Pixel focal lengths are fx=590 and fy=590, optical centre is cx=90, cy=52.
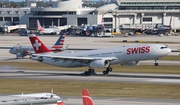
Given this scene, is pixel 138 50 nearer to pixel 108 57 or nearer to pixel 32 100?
pixel 108 57

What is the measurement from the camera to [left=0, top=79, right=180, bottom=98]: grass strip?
6334 centimetres

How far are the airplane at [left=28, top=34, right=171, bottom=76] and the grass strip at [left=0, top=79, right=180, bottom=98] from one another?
954 cm

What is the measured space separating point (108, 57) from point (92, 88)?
17.0 metres

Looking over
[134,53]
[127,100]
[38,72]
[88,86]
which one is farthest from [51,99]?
[38,72]

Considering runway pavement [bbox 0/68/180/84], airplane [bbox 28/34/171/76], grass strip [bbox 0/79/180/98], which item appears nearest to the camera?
grass strip [bbox 0/79/180/98]

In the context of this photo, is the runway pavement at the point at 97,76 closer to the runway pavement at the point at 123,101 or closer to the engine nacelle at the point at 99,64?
the engine nacelle at the point at 99,64

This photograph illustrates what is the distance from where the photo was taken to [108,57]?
278 ft

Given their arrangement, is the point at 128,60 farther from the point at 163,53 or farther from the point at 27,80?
the point at 27,80

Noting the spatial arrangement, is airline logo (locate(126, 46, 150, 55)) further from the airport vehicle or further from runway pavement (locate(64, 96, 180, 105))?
the airport vehicle

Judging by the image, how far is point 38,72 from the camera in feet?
293

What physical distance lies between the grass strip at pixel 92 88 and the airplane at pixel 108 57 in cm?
954

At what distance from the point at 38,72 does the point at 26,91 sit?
77.9 feet

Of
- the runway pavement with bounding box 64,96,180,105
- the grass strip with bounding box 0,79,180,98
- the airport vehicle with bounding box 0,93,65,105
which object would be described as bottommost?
the grass strip with bounding box 0,79,180,98

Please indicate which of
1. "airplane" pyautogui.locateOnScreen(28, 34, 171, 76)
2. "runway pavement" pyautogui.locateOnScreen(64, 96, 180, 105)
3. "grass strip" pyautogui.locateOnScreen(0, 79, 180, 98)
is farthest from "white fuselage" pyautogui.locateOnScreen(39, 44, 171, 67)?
"runway pavement" pyautogui.locateOnScreen(64, 96, 180, 105)
